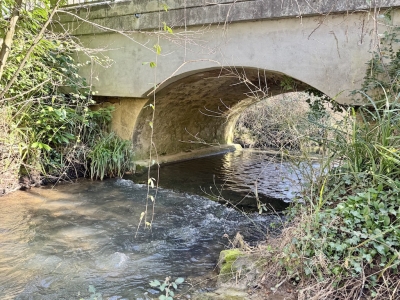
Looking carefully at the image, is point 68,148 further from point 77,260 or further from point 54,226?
point 77,260

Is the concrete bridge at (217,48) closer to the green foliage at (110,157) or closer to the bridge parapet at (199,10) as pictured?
the bridge parapet at (199,10)

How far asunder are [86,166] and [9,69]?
2.30 m

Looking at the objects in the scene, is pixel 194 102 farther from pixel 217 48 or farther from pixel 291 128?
pixel 291 128

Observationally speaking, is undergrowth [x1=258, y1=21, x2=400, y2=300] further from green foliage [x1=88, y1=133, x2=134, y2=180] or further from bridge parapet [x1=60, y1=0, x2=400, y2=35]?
green foliage [x1=88, y1=133, x2=134, y2=180]

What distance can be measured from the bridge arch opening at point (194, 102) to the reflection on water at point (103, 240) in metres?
2.12

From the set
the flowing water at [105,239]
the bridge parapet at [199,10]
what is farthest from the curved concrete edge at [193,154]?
the bridge parapet at [199,10]

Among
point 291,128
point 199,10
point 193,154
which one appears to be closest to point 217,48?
point 199,10

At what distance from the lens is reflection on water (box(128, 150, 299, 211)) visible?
581cm

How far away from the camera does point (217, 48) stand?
5508 mm

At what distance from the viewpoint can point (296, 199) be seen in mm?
3080

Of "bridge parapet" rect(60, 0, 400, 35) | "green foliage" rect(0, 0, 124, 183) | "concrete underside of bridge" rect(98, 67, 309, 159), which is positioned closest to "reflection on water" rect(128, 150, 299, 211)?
"concrete underside of bridge" rect(98, 67, 309, 159)

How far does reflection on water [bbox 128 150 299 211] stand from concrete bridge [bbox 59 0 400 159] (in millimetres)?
1048

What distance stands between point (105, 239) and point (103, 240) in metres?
0.03

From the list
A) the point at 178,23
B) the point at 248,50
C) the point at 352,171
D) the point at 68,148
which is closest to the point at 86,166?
the point at 68,148
